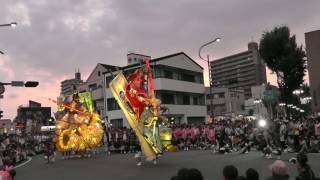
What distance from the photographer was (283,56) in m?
43.8

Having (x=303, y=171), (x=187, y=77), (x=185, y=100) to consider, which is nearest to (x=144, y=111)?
(x=303, y=171)

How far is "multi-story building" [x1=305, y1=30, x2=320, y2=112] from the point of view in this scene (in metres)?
46.4

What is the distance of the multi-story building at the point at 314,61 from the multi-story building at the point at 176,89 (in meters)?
14.8

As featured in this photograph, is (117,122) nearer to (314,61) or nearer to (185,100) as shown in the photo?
(185,100)

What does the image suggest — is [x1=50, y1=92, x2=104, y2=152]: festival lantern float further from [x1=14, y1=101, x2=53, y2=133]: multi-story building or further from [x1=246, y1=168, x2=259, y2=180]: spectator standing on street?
[x1=14, y1=101, x2=53, y2=133]: multi-story building

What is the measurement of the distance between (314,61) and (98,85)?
91.4ft

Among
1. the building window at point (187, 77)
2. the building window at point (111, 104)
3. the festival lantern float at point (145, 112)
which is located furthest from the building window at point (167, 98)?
the festival lantern float at point (145, 112)

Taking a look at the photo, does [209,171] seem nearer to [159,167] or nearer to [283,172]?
[159,167]

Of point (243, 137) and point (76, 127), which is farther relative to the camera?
point (243, 137)

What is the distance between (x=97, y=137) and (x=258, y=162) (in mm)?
11649

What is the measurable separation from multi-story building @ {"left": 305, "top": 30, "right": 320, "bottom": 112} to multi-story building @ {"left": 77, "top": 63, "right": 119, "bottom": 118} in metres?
23.6

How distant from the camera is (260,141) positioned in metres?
20.2

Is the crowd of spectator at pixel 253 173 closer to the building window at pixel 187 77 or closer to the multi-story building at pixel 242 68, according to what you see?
the building window at pixel 187 77

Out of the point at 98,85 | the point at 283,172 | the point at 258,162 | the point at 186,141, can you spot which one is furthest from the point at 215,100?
the point at 283,172
